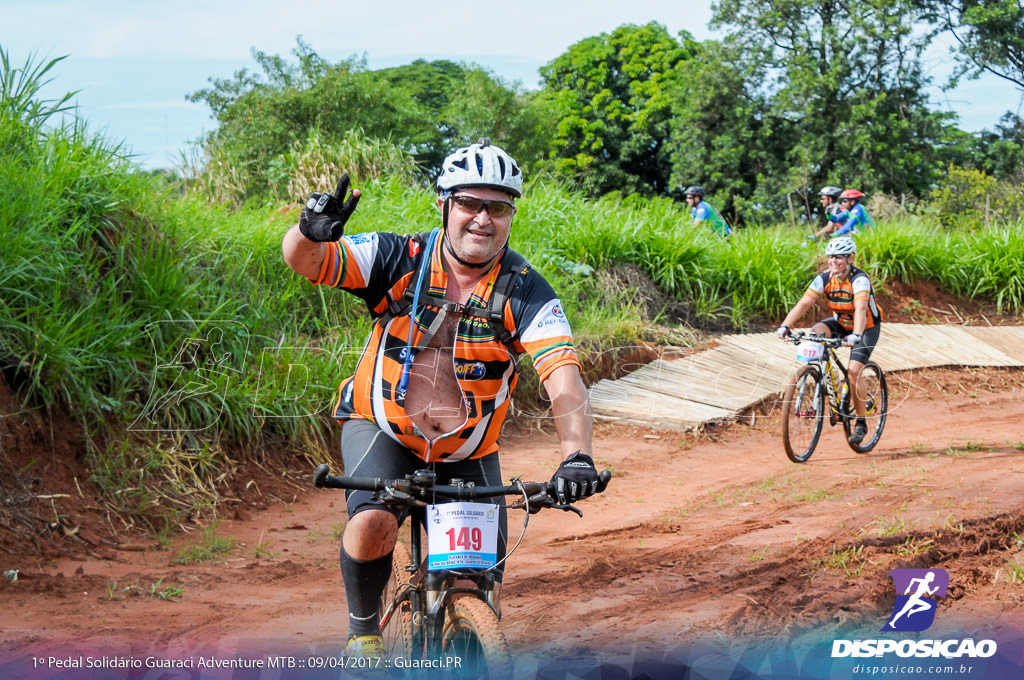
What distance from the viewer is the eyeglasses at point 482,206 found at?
11.0 feet

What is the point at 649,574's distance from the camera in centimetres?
529

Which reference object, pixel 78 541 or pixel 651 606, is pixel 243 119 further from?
pixel 651 606

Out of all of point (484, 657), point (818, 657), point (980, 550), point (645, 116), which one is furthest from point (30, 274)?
point (645, 116)

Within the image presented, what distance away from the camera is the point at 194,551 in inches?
221

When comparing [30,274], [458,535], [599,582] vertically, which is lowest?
[599,582]

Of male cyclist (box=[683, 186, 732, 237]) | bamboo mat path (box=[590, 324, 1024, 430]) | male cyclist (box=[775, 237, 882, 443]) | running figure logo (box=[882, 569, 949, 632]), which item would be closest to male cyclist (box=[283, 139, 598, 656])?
running figure logo (box=[882, 569, 949, 632])

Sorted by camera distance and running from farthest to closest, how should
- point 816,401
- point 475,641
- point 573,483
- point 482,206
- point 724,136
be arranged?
point 724,136 < point 816,401 < point 482,206 < point 475,641 < point 573,483

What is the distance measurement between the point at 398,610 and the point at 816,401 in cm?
658

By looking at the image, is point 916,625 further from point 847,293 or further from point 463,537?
point 847,293

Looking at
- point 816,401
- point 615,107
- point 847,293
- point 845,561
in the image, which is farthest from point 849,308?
point 615,107

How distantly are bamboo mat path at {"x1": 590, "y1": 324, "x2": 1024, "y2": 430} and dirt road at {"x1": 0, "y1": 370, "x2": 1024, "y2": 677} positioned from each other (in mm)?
1509

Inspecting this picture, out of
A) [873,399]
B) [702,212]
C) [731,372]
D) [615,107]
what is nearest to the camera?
[873,399]

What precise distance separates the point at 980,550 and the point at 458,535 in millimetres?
3928

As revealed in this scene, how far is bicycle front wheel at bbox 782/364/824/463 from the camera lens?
855 cm
